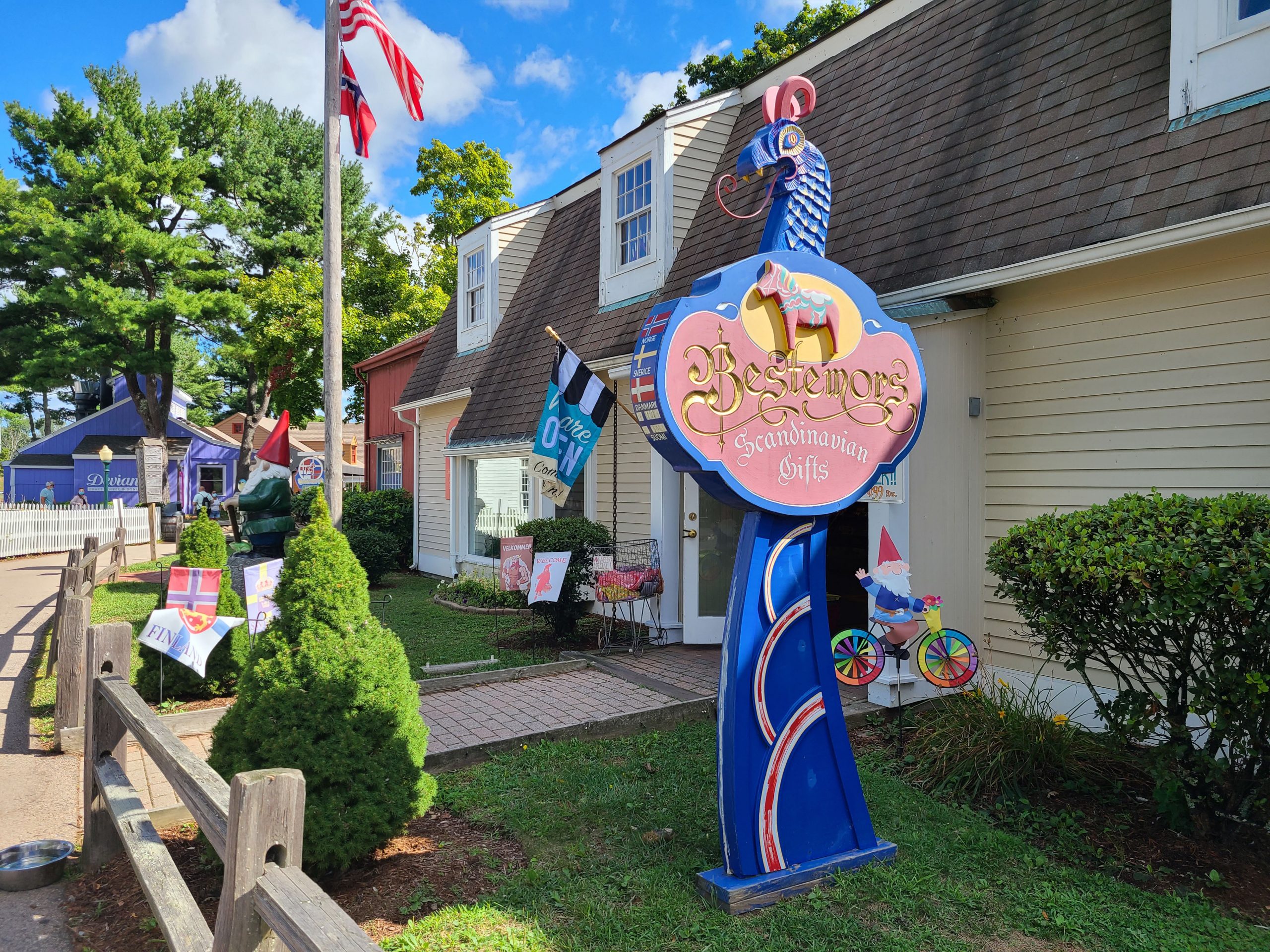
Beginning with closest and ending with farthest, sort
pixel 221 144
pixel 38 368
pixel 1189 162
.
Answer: pixel 1189 162
pixel 38 368
pixel 221 144

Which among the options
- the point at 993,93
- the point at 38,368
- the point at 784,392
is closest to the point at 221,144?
the point at 38,368

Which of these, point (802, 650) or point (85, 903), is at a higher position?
point (802, 650)

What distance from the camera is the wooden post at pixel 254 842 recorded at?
84.0 inches

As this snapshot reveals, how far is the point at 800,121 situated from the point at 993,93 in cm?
258

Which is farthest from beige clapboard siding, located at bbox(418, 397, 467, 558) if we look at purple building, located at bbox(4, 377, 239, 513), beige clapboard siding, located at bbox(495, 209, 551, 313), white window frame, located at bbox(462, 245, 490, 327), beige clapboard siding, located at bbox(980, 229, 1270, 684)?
purple building, located at bbox(4, 377, 239, 513)

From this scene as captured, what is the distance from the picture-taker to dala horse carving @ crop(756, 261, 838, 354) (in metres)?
3.80

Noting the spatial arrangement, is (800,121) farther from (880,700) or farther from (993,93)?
(880,700)

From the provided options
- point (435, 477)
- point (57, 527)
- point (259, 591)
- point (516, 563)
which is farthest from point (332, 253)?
point (57, 527)

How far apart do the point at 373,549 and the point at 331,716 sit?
10661 millimetres

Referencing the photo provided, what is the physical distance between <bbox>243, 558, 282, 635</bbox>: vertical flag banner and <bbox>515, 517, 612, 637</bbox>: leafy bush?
9.99ft

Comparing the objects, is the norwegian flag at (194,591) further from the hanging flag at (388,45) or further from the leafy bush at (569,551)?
the hanging flag at (388,45)

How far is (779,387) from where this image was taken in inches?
152

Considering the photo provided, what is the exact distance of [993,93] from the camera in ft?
21.8

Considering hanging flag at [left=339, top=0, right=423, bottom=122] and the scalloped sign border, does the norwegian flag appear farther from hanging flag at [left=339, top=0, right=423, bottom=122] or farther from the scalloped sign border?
hanging flag at [left=339, top=0, right=423, bottom=122]
